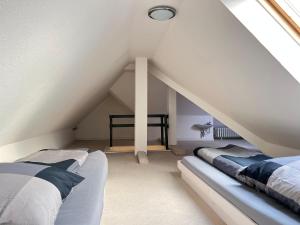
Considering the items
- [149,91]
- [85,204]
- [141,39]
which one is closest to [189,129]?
[149,91]

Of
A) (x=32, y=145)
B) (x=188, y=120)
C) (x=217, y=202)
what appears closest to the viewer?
(x=217, y=202)

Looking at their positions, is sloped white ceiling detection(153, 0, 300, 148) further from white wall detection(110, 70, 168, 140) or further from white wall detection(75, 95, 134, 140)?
white wall detection(75, 95, 134, 140)

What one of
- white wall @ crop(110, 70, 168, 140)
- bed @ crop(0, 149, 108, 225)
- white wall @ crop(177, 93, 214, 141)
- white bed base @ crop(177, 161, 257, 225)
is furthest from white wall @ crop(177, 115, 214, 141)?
bed @ crop(0, 149, 108, 225)

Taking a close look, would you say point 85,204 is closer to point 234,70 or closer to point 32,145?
point 234,70

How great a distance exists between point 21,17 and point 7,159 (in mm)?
2178

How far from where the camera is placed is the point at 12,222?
3.04 feet

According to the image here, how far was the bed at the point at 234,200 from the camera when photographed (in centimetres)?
136

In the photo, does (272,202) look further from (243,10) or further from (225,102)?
(225,102)

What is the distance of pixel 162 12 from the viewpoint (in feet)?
9.12

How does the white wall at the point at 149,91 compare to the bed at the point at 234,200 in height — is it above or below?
above

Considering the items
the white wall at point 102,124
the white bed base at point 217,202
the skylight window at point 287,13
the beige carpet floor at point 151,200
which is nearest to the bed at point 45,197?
the beige carpet floor at point 151,200

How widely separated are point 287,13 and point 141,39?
242cm

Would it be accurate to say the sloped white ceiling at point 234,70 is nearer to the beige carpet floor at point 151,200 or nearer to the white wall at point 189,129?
the beige carpet floor at point 151,200

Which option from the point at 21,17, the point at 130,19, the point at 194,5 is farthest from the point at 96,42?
the point at 21,17
